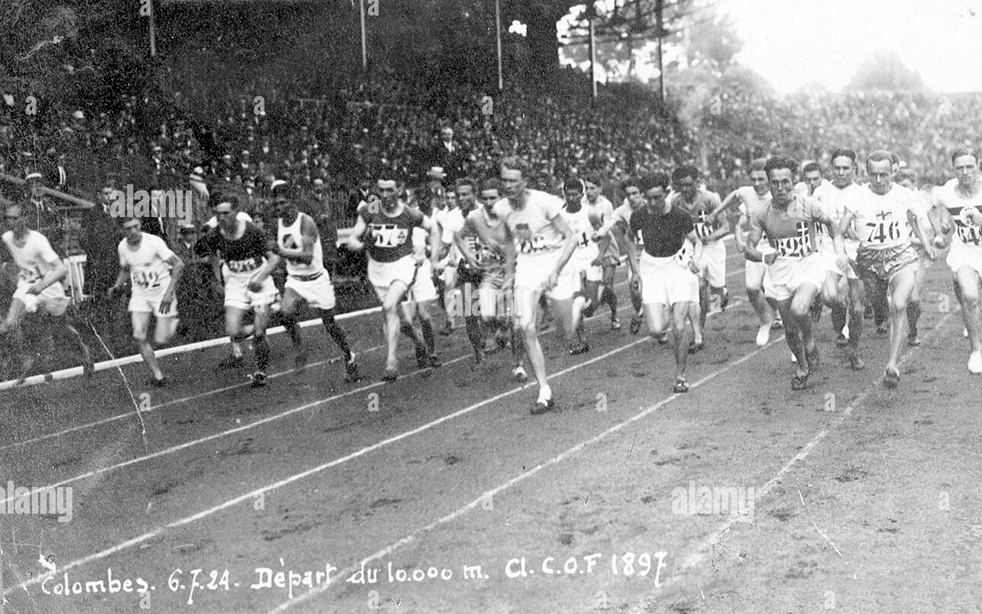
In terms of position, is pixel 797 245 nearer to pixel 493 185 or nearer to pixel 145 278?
pixel 493 185

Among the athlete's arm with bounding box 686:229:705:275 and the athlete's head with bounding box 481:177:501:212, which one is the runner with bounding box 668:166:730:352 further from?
the athlete's head with bounding box 481:177:501:212

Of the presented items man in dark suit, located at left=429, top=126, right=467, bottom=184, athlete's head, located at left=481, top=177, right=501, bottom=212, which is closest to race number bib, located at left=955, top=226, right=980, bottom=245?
athlete's head, located at left=481, top=177, right=501, bottom=212

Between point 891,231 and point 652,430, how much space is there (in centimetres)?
323

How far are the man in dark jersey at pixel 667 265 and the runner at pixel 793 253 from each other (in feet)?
1.98

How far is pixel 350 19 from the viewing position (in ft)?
71.0

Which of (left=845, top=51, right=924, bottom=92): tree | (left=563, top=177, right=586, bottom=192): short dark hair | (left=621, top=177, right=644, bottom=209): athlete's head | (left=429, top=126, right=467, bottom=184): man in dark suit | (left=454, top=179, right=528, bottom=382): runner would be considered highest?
(left=845, top=51, right=924, bottom=92): tree

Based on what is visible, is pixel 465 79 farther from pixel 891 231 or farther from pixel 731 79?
pixel 731 79

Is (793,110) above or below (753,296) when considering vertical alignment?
above

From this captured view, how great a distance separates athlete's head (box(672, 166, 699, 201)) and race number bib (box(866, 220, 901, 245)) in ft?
7.23

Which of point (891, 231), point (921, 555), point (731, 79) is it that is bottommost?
point (921, 555)

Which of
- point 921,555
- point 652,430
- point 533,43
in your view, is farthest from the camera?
point 533,43

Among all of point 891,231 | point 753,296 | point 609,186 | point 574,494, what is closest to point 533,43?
point 609,186

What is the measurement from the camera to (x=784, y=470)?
687 cm

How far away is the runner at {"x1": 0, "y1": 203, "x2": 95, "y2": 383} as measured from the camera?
416 inches
